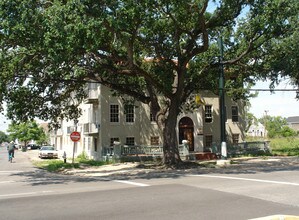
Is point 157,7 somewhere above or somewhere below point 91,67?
above

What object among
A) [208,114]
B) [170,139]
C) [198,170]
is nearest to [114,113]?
[208,114]

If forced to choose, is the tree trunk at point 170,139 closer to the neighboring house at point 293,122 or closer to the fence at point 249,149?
the fence at point 249,149

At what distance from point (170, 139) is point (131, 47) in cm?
704

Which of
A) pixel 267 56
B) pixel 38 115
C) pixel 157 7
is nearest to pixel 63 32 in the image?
pixel 157 7

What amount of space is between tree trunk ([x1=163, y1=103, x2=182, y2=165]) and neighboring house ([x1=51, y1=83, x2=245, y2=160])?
1011cm

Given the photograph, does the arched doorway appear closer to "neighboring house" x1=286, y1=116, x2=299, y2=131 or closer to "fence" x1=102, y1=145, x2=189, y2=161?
"fence" x1=102, y1=145, x2=189, y2=161

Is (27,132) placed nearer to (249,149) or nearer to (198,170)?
(249,149)

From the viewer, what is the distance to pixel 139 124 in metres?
34.6

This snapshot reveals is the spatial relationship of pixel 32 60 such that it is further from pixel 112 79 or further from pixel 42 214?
pixel 42 214

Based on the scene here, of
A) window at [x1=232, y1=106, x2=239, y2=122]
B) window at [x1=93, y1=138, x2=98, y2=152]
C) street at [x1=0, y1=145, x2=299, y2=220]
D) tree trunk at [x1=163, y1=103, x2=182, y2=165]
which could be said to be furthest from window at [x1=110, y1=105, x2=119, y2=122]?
street at [x1=0, y1=145, x2=299, y2=220]

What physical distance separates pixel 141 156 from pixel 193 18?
544 inches

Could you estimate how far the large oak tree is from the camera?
14.1m

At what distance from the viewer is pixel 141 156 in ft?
97.6

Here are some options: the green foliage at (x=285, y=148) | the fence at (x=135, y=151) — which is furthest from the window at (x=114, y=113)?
the green foliage at (x=285, y=148)
